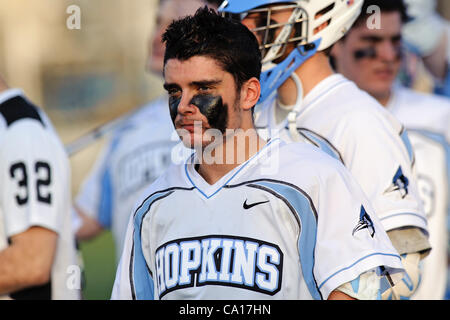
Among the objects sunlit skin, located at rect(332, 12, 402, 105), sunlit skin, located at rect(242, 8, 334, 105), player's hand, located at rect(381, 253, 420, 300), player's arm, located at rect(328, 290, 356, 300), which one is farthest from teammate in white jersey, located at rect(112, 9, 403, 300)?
sunlit skin, located at rect(332, 12, 402, 105)

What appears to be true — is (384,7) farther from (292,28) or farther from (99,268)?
(99,268)

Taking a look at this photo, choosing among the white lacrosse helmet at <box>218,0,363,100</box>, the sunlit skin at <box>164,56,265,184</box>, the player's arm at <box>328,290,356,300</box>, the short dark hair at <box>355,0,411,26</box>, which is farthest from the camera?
the short dark hair at <box>355,0,411,26</box>

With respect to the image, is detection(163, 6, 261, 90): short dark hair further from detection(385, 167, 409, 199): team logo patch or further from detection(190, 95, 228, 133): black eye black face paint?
detection(385, 167, 409, 199): team logo patch

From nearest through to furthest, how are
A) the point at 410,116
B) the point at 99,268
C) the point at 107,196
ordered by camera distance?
1. the point at 410,116
2. the point at 107,196
3. the point at 99,268

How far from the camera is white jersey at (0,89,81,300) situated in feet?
13.6

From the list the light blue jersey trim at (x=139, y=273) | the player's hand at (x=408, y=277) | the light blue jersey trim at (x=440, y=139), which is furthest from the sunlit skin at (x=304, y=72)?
the light blue jersey trim at (x=440, y=139)

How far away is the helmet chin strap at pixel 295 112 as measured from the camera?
3490mm

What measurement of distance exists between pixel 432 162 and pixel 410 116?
0.36 m

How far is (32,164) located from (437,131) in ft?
9.38

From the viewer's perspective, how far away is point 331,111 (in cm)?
357

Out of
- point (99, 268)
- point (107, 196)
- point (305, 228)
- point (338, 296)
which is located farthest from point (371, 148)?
point (99, 268)

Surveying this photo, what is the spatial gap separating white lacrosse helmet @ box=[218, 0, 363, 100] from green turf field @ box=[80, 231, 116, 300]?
5475 millimetres

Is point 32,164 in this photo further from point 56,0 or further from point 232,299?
point 56,0
